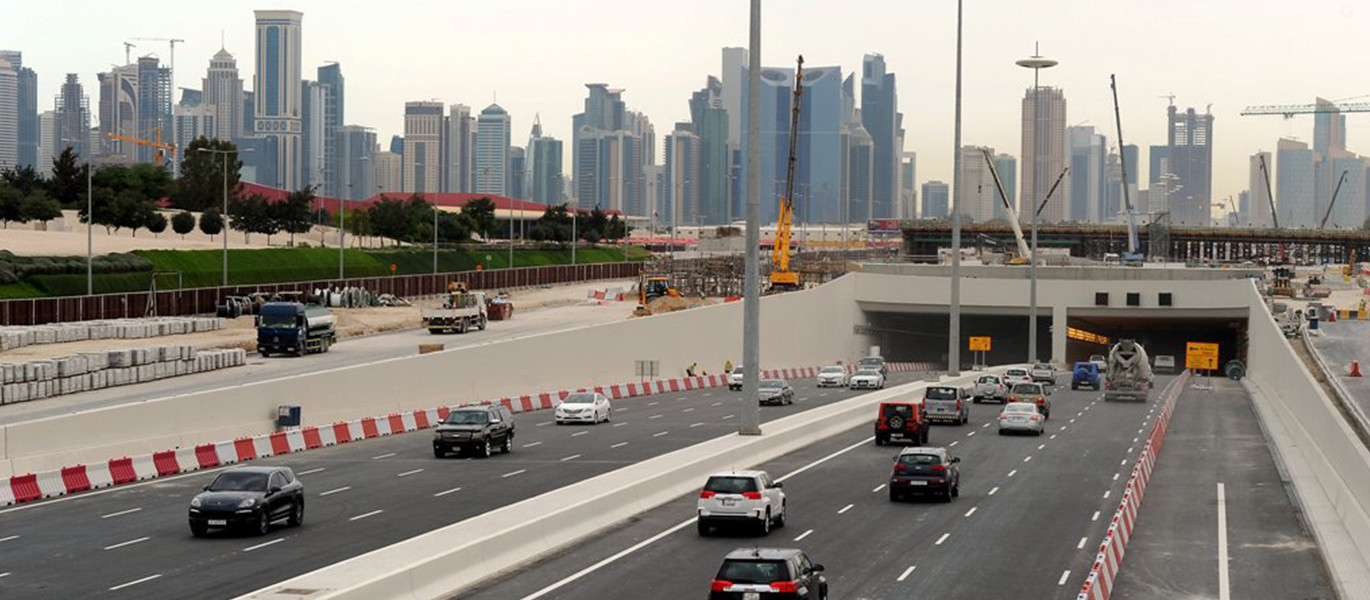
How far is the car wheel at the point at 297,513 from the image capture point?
30.5 meters

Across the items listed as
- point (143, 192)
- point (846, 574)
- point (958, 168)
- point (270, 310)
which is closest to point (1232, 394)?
point (958, 168)

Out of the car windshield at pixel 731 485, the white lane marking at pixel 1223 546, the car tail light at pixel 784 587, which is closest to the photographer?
the car tail light at pixel 784 587

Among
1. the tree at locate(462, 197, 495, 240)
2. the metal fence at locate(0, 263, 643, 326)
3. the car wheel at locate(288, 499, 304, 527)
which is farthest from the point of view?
the tree at locate(462, 197, 495, 240)

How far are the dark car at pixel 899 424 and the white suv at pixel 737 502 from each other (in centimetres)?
1791

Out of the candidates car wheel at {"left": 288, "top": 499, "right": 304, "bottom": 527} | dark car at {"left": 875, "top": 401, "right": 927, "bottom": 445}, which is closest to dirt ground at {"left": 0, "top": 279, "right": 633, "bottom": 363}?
dark car at {"left": 875, "top": 401, "right": 927, "bottom": 445}

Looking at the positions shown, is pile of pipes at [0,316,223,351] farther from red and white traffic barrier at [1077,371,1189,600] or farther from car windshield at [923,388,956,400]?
red and white traffic barrier at [1077,371,1189,600]

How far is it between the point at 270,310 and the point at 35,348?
9217 mm

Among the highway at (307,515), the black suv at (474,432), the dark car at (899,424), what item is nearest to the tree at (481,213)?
the highway at (307,515)

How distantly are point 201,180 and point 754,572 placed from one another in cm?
13462

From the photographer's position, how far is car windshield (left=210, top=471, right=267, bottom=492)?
2978cm

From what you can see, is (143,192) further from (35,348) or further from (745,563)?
(745,563)

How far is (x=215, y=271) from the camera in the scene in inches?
3799

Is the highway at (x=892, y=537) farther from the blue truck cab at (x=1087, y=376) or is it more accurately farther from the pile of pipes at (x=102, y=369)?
the blue truck cab at (x=1087, y=376)

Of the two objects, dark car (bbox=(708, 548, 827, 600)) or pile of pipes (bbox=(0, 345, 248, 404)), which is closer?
dark car (bbox=(708, 548, 827, 600))
